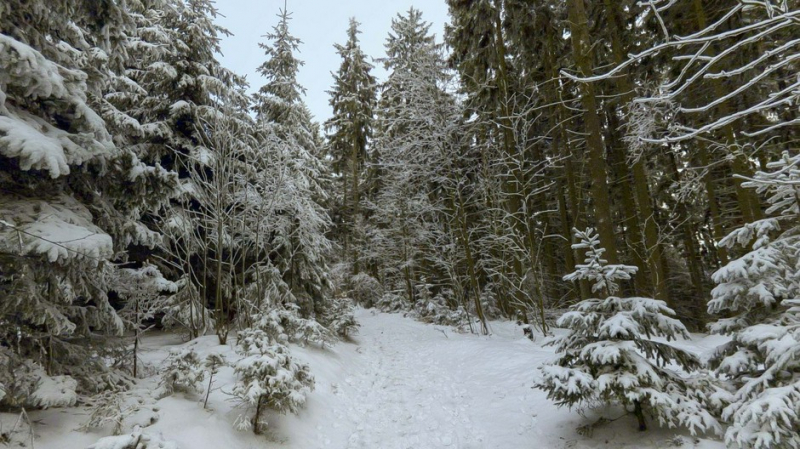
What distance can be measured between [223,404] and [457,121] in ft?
36.6

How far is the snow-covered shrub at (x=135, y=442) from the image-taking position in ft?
11.3

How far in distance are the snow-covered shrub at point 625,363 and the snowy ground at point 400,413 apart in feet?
1.28

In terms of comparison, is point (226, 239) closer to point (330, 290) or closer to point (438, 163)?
point (330, 290)

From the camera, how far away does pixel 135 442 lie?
3.61 meters

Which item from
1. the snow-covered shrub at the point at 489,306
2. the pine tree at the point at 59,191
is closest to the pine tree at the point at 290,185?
the pine tree at the point at 59,191

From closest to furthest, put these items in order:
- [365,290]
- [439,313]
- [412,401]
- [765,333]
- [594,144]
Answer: [765,333] < [412,401] < [594,144] < [439,313] < [365,290]

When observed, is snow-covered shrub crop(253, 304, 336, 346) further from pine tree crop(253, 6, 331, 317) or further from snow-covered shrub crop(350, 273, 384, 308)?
snow-covered shrub crop(350, 273, 384, 308)

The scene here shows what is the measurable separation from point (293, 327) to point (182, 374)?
352 centimetres

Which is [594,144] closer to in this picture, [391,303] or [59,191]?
[59,191]

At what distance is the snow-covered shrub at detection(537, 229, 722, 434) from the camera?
12.7ft

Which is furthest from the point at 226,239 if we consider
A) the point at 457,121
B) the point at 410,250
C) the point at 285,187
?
the point at 410,250

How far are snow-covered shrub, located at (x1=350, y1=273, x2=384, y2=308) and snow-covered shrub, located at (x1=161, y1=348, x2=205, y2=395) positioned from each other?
1902 cm

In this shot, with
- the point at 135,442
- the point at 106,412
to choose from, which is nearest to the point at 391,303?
the point at 106,412

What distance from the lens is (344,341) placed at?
11.8m
